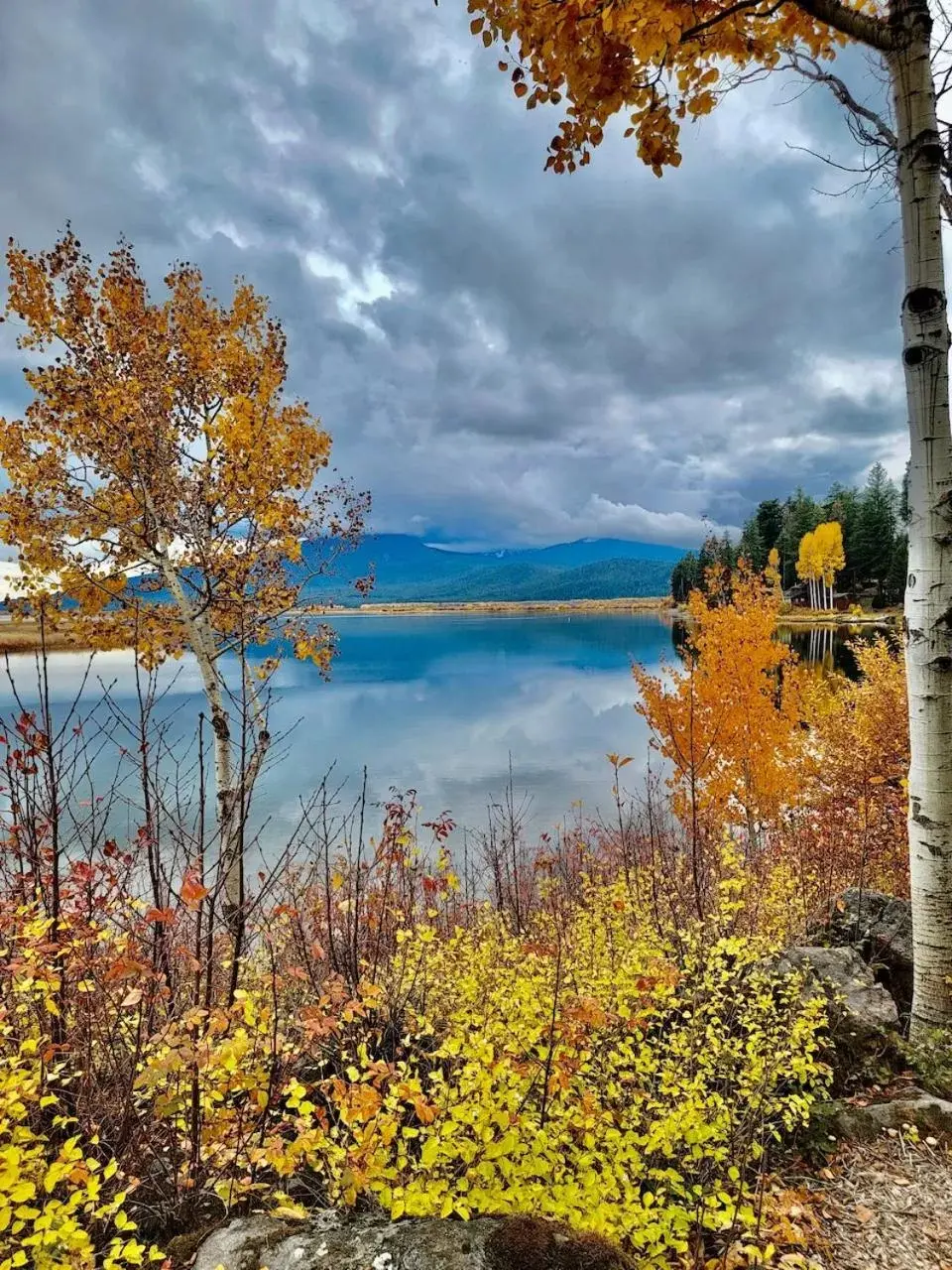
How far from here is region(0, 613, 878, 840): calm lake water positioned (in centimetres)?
2203

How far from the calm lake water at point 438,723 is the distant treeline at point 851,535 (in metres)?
14.1

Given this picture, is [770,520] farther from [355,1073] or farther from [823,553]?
[355,1073]

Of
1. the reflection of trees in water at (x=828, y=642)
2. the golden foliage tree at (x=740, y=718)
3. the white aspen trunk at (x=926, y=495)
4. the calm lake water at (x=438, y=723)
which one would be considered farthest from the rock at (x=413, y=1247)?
the reflection of trees in water at (x=828, y=642)

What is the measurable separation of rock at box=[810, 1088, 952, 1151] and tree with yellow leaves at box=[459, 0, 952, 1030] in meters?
0.70

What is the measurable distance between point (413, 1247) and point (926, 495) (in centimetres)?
470

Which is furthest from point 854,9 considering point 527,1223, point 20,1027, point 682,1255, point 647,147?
point 20,1027

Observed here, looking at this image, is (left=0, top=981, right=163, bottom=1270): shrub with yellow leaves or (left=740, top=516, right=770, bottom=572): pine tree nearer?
(left=0, top=981, right=163, bottom=1270): shrub with yellow leaves

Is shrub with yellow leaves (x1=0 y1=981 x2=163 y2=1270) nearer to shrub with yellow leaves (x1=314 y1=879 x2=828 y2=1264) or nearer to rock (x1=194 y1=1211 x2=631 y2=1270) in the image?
rock (x1=194 y1=1211 x2=631 y2=1270)

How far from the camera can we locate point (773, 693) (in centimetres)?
1681

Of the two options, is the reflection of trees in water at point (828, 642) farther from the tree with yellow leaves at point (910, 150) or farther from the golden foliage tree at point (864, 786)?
the tree with yellow leaves at point (910, 150)

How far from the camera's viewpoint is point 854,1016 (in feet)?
14.8

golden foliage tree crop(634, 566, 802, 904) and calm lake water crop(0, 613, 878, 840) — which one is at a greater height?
golden foliage tree crop(634, 566, 802, 904)

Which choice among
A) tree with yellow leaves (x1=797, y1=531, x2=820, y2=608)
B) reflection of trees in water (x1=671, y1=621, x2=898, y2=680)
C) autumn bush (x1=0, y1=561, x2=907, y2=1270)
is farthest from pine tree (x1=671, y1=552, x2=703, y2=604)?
autumn bush (x1=0, y1=561, x2=907, y2=1270)

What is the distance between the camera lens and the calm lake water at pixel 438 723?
72.3ft
